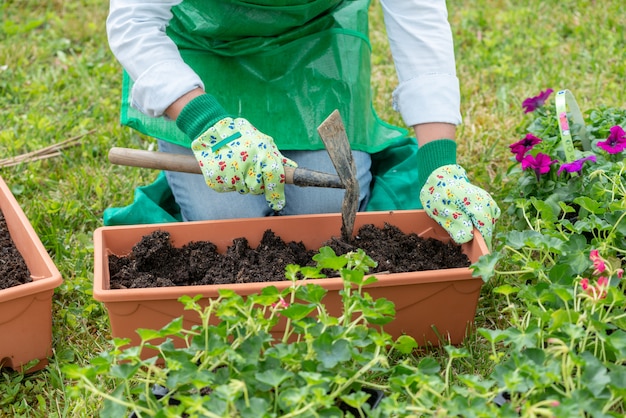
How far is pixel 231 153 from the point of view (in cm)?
167

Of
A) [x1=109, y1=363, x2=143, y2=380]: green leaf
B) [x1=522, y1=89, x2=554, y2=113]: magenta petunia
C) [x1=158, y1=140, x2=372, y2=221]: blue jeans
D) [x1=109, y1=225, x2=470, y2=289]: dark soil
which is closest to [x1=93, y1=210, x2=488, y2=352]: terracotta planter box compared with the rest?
[x1=109, y1=225, x2=470, y2=289]: dark soil

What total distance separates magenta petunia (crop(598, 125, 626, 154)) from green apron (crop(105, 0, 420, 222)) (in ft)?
1.67

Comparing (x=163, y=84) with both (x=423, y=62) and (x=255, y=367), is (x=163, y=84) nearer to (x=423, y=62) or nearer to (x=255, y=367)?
(x=423, y=62)

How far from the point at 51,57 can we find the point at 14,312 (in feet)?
6.09

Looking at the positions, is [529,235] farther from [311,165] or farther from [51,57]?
[51,57]

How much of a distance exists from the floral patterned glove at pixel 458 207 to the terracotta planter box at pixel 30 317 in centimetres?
83

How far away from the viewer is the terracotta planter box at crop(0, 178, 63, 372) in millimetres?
1546

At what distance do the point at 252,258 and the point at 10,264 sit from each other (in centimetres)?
57

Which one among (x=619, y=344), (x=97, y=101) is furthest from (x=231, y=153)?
(x=97, y=101)

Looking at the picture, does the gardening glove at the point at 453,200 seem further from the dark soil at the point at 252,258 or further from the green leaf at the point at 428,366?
the green leaf at the point at 428,366

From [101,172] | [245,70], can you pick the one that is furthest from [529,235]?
[101,172]

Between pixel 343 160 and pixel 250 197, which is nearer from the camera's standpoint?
pixel 343 160

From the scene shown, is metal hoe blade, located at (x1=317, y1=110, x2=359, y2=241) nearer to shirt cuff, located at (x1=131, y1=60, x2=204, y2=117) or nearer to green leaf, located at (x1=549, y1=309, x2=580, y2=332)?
shirt cuff, located at (x1=131, y1=60, x2=204, y2=117)

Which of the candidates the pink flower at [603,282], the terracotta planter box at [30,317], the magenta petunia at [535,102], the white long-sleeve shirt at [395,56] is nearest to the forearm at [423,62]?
the white long-sleeve shirt at [395,56]
